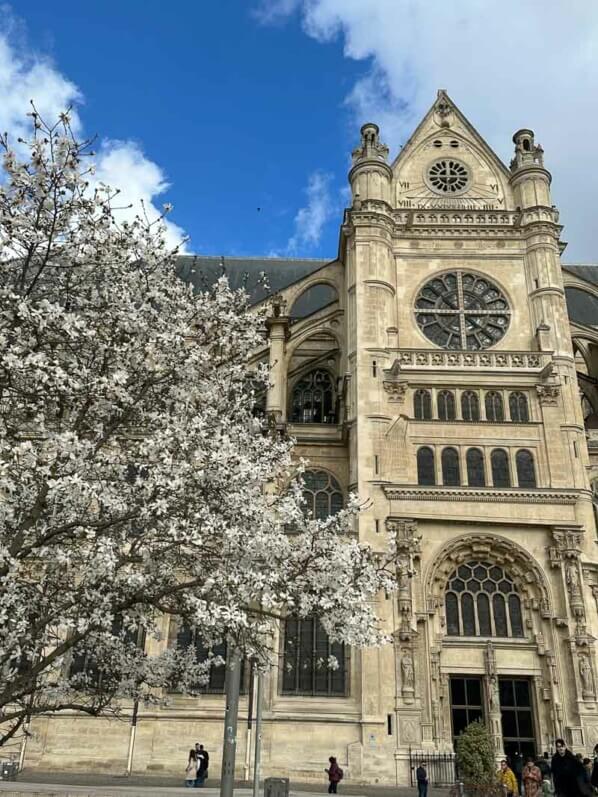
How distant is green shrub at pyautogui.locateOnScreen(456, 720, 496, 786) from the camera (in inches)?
649

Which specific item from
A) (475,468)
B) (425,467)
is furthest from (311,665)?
(475,468)

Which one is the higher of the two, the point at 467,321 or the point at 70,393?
the point at 467,321

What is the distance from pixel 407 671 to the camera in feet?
74.7

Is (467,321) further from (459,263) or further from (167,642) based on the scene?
(167,642)

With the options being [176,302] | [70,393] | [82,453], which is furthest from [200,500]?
[176,302]

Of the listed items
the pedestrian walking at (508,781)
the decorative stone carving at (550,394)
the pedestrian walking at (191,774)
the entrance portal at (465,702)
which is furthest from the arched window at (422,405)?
the pedestrian walking at (191,774)

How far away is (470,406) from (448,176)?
12026 mm

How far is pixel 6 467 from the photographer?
321 inches

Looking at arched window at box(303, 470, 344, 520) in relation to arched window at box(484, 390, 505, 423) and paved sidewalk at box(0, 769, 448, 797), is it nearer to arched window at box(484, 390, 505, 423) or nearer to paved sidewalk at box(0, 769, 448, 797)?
arched window at box(484, 390, 505, 423)

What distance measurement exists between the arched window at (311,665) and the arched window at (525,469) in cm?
850

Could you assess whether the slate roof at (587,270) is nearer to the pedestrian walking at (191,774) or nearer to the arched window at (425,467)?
the arched window at (425,467)

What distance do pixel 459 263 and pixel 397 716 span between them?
59.3ft

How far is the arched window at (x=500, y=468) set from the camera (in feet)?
84.6

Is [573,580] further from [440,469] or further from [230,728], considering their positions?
[230,728]
